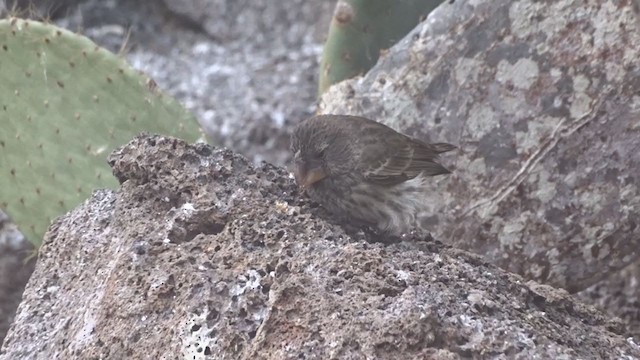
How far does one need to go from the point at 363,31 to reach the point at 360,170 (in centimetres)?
164

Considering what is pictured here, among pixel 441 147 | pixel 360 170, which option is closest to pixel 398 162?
pixel 360 170

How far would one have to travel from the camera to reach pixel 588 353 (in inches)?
81.6

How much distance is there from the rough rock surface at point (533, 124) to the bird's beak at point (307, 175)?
2.70ft

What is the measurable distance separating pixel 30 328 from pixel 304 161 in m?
0.88

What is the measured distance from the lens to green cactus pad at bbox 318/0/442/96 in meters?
4.60

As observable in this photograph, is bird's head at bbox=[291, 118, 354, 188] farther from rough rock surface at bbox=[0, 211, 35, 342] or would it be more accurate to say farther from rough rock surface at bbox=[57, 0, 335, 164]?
rough rock surface at bbox=[57, 0, 335, 164]

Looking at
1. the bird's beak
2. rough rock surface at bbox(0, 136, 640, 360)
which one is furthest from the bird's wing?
rough rock surface at bbox(0, 136, 640, 360)

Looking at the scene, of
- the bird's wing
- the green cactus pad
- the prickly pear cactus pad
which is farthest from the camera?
the green cactus pad

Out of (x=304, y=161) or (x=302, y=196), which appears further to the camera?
(x=304, y=161)

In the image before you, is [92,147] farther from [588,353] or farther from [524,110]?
[588,353]

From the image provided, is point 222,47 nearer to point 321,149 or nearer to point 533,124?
point 533,124

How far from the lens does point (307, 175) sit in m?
2.91

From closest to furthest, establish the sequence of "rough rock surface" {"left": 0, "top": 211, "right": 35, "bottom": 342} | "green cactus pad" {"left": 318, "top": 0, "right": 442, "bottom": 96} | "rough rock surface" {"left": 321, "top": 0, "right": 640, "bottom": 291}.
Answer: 1. "rough rock surface" {"left": 321, "top": 0, "right": 640, "bottom": 291}
2. "green cactus pad" {"left": 318, "top": 0, "right": 442, "bottom": 96}
3. "rough rock surface" {"left": 0, "top": 211, "right": 35, "bottom": 342}

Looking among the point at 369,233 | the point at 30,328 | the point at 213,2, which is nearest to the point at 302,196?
the point at 369,233
